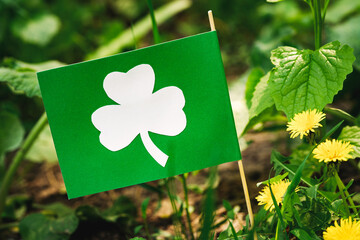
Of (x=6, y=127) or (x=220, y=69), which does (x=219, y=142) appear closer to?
(x=220, y=69)

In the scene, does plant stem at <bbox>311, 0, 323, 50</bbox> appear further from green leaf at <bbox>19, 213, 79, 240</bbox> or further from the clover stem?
green leaf at <bbox>19, 213, 79, 240</bbox>

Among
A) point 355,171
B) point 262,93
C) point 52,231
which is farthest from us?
point 355,171

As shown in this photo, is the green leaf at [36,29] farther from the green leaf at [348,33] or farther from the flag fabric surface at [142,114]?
the green leaf at [348,33]

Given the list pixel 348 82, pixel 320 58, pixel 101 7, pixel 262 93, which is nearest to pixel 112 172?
pixel 262 93

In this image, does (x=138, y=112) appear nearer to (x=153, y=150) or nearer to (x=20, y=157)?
(x=153, y=150)

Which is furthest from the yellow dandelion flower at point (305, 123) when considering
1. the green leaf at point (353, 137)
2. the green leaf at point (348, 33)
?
the green leaf at point (348, 33)

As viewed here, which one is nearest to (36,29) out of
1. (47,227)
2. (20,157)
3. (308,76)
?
(20,157)

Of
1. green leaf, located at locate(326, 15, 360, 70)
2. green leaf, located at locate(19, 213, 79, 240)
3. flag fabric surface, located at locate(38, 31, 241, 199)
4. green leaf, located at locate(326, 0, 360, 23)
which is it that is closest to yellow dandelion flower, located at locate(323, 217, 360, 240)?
flag fabric surface, located at locate(38, 31, 241, 199)
